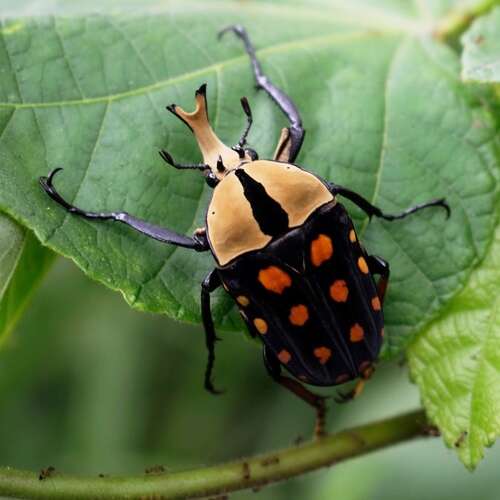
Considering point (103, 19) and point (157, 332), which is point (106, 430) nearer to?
point (157, 332)

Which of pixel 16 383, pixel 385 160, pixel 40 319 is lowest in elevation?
pixel 16 383

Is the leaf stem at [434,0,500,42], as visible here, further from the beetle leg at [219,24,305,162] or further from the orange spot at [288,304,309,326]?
the orange spot at [288,304,309,326]

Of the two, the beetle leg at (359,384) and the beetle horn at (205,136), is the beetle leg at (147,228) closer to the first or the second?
the beetle horn at (205,136)

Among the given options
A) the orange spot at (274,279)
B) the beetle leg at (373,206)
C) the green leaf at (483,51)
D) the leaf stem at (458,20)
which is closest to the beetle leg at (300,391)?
the orange spot at (274,279)

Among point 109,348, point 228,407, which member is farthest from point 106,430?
point 228,407

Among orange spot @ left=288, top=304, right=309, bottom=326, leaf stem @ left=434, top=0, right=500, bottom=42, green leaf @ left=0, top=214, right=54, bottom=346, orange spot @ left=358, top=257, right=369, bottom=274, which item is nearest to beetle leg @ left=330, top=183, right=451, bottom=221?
orange spot @ left=358, top=257, right=369, bottom=274

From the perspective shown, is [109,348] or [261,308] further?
[109,348]
